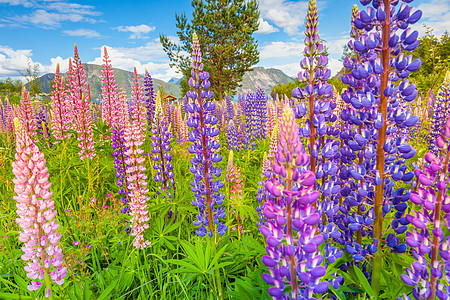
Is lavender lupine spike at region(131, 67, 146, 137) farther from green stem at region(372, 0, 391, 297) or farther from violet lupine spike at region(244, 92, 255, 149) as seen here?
green stem at region(372, 0, 391, 297)

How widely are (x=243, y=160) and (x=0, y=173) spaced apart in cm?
464

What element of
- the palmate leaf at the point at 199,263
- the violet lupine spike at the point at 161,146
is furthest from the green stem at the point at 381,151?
the violet lupine spike at the point at 161,146

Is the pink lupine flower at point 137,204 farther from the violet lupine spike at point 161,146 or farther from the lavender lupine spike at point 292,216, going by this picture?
the lavender lupine spike at point 292,216

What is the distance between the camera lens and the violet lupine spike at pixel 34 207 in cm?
175

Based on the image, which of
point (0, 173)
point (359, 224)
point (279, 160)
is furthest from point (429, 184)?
point (0, 173)

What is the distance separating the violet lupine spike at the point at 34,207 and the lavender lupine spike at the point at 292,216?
154 centimetres

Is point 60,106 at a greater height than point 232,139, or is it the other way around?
point 60,106

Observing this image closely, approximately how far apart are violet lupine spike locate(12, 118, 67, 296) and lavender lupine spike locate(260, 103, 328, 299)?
1.54 metres

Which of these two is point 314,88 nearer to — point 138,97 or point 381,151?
point 381,151

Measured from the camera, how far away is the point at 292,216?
3.79ft

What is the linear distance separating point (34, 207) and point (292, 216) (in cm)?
176

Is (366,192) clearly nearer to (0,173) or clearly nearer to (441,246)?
(441,246)

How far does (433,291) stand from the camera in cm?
123

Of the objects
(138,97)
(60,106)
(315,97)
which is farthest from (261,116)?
(315,97)
